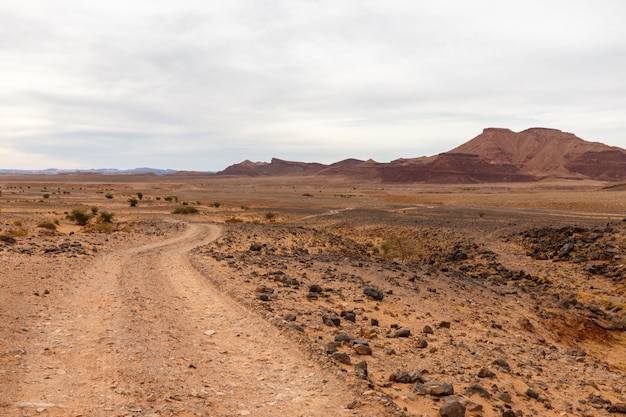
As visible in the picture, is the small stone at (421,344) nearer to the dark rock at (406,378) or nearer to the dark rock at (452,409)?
the dark rock at (406,378)

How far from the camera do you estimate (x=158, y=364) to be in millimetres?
6926

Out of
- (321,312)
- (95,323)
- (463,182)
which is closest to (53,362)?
(95,323)

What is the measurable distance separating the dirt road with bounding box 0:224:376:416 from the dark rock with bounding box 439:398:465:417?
53.2 inches

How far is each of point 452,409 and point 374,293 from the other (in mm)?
6980

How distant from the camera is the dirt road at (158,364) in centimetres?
574

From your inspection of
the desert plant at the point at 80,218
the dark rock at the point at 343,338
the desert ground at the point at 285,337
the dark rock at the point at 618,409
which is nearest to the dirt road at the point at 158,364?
the desert ground at the point at 285,337

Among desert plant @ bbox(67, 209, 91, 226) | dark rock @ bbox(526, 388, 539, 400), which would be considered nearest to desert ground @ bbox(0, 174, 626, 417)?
dark rock @ bbox(526, 388, 539, 400)

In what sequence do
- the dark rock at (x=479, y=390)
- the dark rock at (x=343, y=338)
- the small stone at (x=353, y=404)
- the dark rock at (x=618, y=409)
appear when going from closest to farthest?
the small stone at (x=353, y=404) → the dark rock at (x=479, y=390) → the dark rock at (x=618, y=409) → the dark rock at (x=343, y=338)

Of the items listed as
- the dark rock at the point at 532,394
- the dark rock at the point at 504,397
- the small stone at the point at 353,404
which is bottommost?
the dark rock at the point at 532,394

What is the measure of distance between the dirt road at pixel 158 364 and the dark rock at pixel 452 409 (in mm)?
1352

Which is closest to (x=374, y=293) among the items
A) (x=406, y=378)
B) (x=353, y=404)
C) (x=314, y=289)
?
(x=314, y=289)

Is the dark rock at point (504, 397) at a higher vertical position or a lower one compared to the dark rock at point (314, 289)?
lower

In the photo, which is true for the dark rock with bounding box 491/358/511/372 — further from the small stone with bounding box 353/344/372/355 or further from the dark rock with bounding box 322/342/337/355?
the dark rock with bounding box 322/342/337/355

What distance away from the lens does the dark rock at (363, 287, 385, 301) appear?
1306 centimetres
